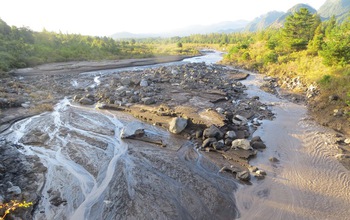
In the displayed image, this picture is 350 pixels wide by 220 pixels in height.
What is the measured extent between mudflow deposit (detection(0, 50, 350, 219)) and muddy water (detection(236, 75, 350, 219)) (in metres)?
0.04

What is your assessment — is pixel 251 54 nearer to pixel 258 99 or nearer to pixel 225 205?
pixel 258 99

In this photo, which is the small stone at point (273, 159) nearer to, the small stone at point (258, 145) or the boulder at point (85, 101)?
the small stone at point (258, 145)

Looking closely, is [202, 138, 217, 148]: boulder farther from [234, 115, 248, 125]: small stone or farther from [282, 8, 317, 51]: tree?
[282, 8, 317, 51]: tree

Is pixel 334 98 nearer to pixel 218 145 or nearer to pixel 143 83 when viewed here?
pixel 218 145

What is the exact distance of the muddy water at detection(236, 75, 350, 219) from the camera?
7.27 metres

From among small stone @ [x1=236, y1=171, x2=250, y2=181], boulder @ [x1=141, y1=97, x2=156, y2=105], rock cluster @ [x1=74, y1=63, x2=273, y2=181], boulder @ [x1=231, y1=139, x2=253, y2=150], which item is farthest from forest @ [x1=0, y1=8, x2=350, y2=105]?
boulder @ [x1=141, y1=97, x2=156, y2=105]

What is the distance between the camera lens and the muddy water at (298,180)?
7.27 meters

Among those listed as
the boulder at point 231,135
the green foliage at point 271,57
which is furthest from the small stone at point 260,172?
the green foliage at point 271,57

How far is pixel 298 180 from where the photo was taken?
8766 mm

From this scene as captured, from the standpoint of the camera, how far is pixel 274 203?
757 centimetres

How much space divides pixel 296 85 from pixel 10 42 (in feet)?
155

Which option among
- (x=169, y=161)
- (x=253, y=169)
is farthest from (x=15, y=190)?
(x=253, y=169)

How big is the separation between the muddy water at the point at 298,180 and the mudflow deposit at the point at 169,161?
39 millimetres

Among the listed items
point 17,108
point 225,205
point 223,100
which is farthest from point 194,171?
point 17,108
